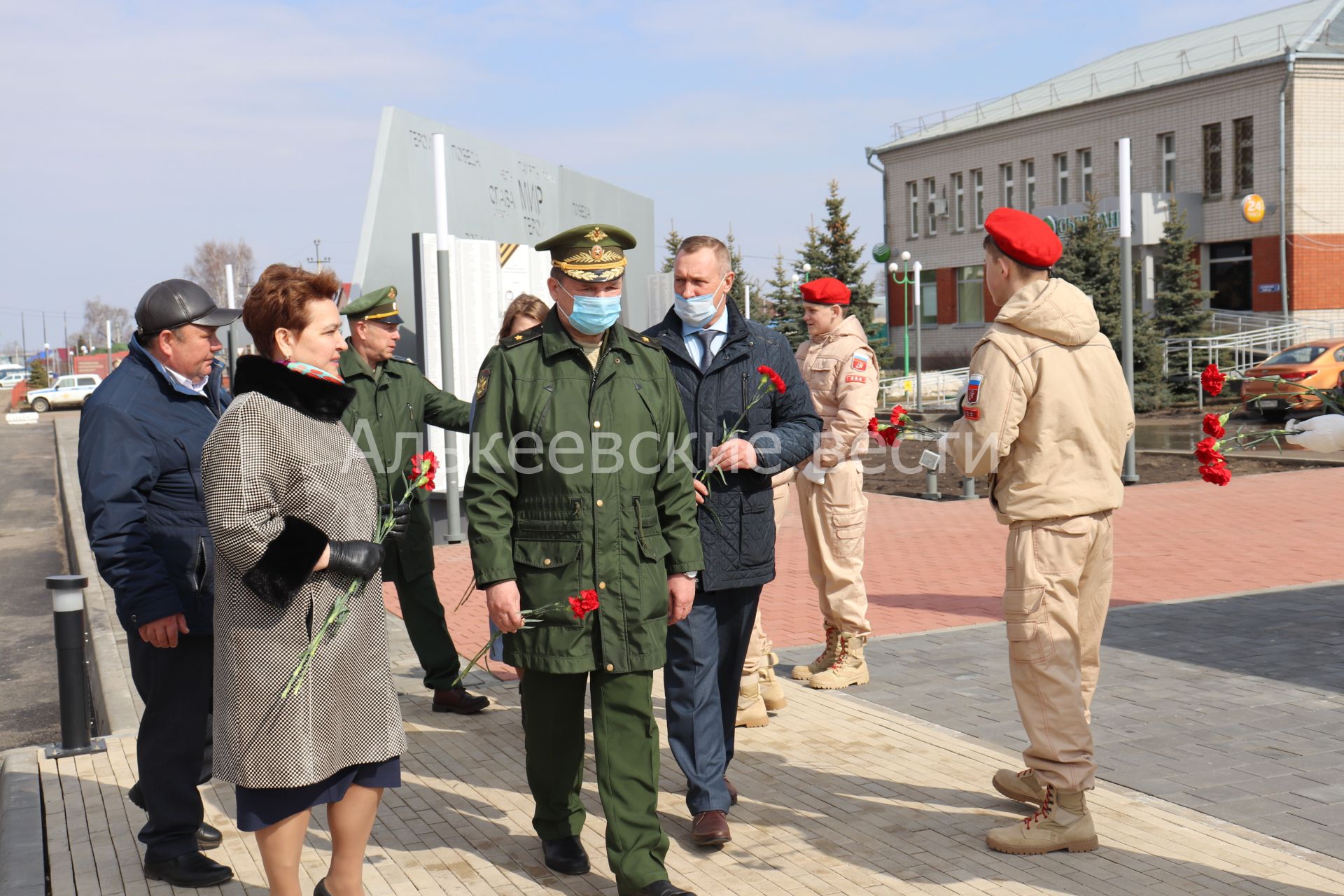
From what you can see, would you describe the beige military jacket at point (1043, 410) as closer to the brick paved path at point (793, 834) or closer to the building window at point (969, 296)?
the brick paved path at point (793, 834)

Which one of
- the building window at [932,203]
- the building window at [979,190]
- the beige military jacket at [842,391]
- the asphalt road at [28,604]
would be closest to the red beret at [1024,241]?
the beige military jacket at [842,391]

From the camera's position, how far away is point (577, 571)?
161 inches

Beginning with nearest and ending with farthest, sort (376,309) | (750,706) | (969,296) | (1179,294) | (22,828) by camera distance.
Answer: (22,828)
(750,706)
(376,309)
(1179,294)
(969,296)

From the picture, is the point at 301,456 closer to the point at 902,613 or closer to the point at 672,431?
the point at 672,431

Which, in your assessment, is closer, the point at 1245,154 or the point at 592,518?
the point at 592,518

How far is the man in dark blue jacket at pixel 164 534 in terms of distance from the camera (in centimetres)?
415

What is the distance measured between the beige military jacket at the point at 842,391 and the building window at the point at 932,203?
1816 inches

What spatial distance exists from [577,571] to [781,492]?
2.16 meters

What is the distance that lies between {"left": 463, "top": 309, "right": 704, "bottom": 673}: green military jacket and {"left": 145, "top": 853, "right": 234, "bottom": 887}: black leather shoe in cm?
127

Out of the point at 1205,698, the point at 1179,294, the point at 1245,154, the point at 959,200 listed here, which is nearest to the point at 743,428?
the point at 1205,698

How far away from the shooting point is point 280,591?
3396 millimetres

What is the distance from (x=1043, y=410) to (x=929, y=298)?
1942 inches

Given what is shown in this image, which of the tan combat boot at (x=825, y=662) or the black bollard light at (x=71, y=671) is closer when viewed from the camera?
the black bollard light at (x=71, y=671)

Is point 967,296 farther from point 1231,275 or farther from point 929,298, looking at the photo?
point 1231,275
